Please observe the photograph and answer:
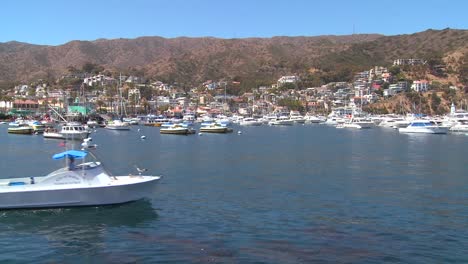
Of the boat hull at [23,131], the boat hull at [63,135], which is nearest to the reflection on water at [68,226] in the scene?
the boat hull at [63,135]

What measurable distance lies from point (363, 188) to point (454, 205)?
6.31 m

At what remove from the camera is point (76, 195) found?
24422 millimetres

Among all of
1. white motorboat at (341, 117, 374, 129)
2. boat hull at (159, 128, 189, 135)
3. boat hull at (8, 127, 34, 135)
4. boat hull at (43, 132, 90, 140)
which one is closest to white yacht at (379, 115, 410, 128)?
white motorboat at (341, 117, 374, 129)

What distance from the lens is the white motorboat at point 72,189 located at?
78.5ft

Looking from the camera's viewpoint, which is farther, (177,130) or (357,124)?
(357,124)

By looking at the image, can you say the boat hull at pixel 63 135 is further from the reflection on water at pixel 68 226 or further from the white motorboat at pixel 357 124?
the white motorboat at pixel 357 124

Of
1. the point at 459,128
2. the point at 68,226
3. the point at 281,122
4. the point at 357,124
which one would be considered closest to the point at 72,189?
the point at 68,226

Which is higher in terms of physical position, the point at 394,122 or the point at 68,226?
the point at 394,122

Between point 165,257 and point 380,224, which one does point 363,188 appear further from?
point 165,257

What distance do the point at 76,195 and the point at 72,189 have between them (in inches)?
14.4

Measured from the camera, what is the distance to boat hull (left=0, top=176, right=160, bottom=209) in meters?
23.9

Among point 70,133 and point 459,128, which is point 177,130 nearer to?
point 70,133

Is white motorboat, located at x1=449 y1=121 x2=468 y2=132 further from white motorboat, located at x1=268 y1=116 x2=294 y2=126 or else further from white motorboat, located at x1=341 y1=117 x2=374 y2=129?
white motorboat, located at x1=268 y1=116 x2=294 y2=126

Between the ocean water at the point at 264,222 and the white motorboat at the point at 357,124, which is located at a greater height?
the white motorboat at the point at 357,124
